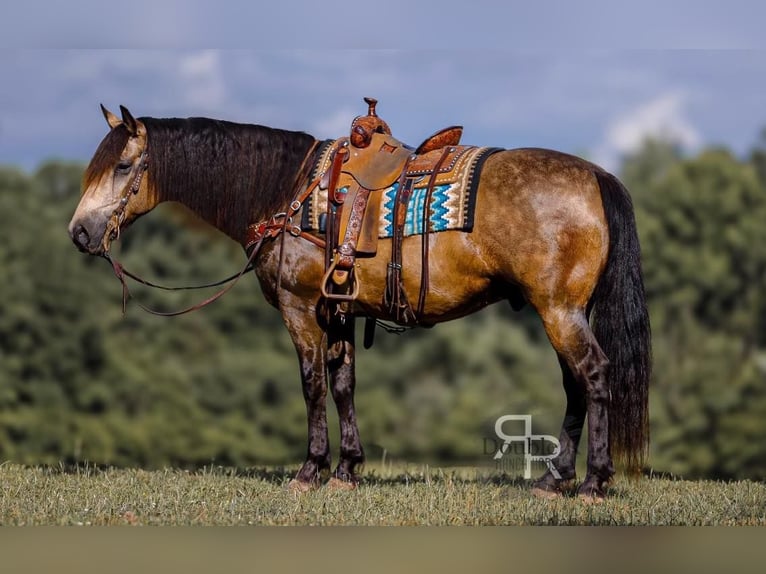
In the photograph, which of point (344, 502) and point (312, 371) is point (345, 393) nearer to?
point (312, 371)

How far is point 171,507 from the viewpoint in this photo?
531cm

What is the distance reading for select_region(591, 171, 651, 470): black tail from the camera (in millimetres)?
5559

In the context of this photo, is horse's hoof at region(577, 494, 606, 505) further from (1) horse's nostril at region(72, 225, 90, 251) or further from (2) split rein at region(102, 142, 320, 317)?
(1) horse's nostril at region(72, 225, 90, 251)

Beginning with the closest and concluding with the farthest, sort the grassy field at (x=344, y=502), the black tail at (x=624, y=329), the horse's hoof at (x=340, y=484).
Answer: the grassy field at (x=344, y=502)
the black tail at (x=624, y=329)
the horse's hoof at (x=340, y=484)

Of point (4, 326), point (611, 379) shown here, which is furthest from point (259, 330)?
point (611, 379)

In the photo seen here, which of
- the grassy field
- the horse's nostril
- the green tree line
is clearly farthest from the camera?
the green tree line

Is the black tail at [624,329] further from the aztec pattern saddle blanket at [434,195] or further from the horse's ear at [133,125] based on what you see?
the horse's ear at [133,125]

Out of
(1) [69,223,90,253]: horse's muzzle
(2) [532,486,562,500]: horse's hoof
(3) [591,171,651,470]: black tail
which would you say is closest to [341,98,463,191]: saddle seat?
(3) [591,171,651,470]: black tail

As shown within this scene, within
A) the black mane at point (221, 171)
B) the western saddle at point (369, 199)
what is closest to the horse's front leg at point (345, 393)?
the western saddle at point (369, 199)

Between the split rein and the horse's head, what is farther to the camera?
the horse's head

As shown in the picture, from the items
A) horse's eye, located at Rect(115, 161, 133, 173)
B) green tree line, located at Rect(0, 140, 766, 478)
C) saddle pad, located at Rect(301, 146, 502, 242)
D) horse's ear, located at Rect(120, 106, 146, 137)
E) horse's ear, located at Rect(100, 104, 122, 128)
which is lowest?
green tree line, located at Rect(0, 140, 766, 478)

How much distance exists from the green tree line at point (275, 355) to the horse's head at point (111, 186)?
34.0ft

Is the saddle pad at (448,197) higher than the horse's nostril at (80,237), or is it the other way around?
the saddle pad at (448,197)

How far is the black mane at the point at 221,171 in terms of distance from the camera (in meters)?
6.30
